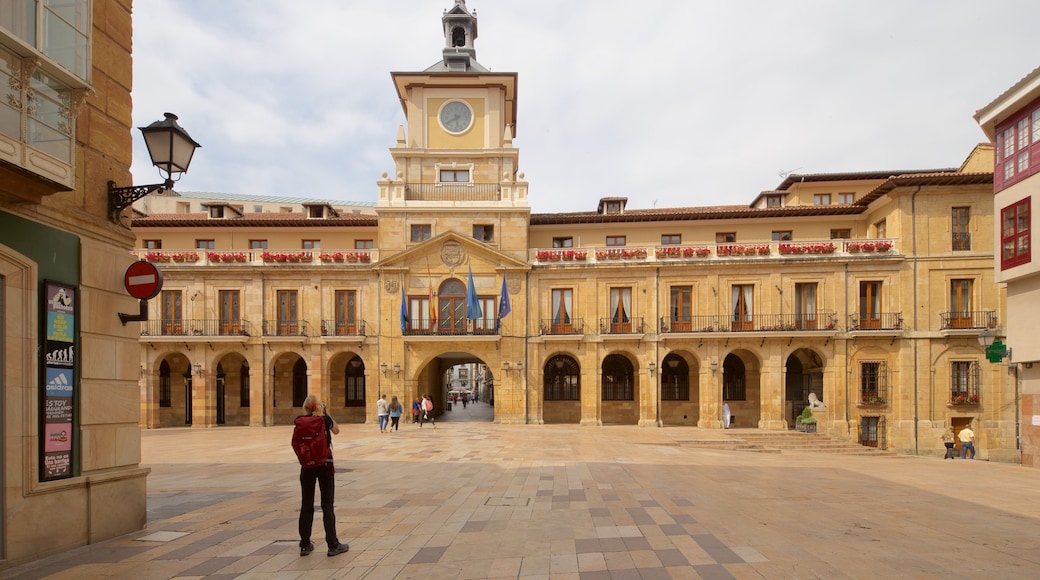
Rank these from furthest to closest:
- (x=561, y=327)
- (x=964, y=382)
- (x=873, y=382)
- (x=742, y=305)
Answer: (x=561, y=327)
(x=742, y=305)
(x=873, y=382)
(x=964, y=382)

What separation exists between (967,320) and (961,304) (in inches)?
36.0

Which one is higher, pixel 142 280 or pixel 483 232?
pixel 483 232

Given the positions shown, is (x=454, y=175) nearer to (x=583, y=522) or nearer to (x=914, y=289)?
(x=914, y=289)

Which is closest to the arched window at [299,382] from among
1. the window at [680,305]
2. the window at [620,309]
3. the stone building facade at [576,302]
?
the stone building facade at [576,302]

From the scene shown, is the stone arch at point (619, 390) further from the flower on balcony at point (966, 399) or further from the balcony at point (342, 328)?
the flower on balcony at point (966, 399)

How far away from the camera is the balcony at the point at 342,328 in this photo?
35.5 m

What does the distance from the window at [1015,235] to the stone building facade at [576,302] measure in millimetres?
8612

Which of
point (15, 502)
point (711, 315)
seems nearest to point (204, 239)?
point (711, 315)

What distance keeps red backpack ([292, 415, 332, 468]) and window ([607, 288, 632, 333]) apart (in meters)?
28.2

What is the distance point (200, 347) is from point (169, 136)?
3015 cm

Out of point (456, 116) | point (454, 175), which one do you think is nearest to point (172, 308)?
point (454, 175)

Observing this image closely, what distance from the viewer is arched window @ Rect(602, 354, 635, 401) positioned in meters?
37.9

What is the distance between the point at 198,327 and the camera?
116 ft

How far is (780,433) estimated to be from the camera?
29.9 metres
